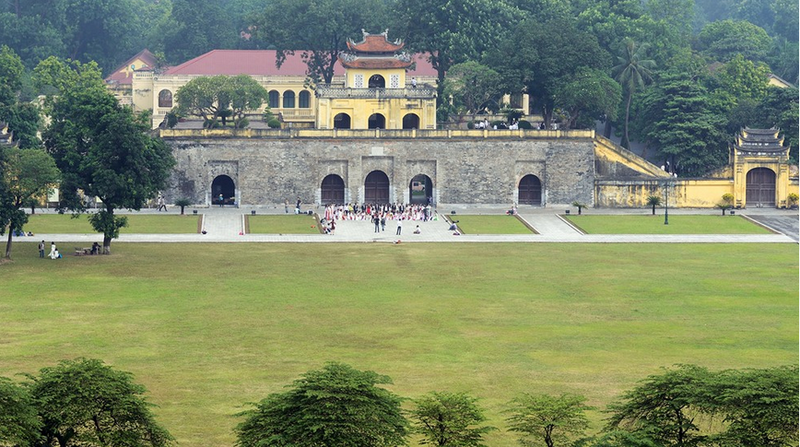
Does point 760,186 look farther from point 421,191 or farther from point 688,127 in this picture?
point 421,191

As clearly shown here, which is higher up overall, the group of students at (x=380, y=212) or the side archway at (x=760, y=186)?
the side archway at (x=760, y=186)

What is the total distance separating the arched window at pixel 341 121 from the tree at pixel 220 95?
625 cm

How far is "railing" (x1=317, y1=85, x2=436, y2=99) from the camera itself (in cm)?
10244

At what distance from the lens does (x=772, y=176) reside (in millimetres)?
97812

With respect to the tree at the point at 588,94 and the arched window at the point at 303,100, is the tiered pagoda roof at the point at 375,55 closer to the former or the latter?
the tree at the point at 588,94

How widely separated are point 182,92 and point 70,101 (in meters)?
15.9

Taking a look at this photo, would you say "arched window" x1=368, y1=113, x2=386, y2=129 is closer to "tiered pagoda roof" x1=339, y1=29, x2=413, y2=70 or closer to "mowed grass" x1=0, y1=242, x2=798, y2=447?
"tiered pagoda roof" x1=339, y1=29, x2=413, y2=70

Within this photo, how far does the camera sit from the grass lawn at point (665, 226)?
85.6 metres

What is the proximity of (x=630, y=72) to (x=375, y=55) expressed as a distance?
19653mm

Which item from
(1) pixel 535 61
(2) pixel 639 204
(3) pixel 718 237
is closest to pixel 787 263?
(3) pixel 718 237

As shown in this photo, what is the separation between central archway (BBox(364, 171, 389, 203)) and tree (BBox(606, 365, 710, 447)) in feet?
227

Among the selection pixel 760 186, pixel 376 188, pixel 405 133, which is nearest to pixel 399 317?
pixel 405 133

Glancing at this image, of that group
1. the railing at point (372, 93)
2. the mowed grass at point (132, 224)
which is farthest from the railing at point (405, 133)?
the mowed grass at point (132, 224)

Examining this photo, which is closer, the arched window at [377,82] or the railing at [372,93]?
→ the railing at [372,93]
